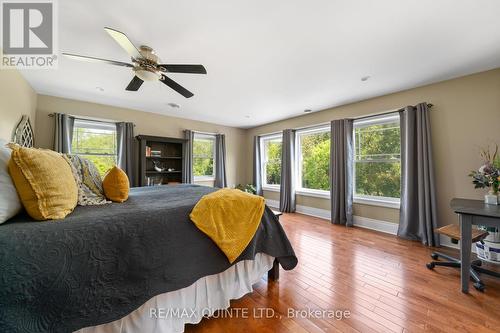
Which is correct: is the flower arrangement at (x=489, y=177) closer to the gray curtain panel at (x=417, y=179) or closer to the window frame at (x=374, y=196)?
the gray curtain panel at (x=417, y=179)

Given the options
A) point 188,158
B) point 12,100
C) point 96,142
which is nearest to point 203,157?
point 188,158

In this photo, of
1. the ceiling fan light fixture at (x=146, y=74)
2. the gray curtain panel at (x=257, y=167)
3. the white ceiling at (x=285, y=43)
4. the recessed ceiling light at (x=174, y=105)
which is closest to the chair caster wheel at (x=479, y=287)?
the white ceiling at (x=285, y=43)

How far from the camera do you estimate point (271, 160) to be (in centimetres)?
577

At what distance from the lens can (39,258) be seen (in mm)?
882

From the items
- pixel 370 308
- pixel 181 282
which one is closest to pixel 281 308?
pixel 370 308

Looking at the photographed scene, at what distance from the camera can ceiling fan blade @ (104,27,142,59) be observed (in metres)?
1.40

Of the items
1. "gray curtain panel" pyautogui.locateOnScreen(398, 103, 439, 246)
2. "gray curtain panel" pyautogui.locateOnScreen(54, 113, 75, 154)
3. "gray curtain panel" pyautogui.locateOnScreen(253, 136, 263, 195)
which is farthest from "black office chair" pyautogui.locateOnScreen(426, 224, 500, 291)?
"gray curtain panel" pyautogui.locateOnScreen(54, 113, 75, 154)

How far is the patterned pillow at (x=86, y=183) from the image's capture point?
148 cm

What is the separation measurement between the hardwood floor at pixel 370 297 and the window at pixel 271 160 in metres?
3.06

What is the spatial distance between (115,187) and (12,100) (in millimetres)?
2169

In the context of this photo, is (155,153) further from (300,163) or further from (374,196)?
(374,196)

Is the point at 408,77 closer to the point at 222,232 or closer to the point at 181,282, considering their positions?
the point at 222,232

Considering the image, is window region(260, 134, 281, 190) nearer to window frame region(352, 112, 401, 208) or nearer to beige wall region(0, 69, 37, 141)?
window frame region(352, 112, 401, 208)

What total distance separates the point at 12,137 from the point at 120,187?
6.91 ft
